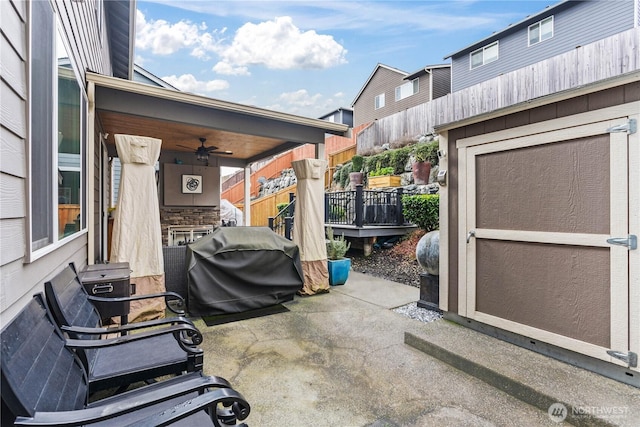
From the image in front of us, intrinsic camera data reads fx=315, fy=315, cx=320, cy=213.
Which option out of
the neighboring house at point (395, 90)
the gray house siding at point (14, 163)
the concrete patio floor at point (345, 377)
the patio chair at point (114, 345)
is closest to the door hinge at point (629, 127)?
the concrete patio floor at point (345, 377)

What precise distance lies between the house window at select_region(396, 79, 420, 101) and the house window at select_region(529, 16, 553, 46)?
568 cm

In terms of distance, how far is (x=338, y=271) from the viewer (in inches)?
219

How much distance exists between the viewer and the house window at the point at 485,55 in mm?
13602

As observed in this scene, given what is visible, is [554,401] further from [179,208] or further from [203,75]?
[203,75]

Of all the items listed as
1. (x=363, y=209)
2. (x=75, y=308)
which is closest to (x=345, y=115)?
(x=363, y=209)

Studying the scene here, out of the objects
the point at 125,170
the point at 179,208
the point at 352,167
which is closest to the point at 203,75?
the point at 352,167

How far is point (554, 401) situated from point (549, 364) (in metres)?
0.52

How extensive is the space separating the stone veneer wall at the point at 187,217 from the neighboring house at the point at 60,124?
2179 millimetres

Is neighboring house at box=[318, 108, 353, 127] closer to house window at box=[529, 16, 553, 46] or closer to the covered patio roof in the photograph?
house window at box=[529, 16, 553, 46]

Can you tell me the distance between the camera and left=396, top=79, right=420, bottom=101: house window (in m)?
17.3

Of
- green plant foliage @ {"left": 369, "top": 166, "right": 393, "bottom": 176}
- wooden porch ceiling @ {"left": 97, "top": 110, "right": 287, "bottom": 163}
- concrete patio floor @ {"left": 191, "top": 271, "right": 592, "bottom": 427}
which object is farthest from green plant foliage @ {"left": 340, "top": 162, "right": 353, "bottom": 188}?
concrete patio floor @ {"left": 191, "top": 271, "right": 592, "bottom": 427}

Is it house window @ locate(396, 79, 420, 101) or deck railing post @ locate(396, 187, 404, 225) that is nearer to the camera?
deck railing post @ locate(396, 187, 404, 225)

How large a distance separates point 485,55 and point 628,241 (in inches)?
580

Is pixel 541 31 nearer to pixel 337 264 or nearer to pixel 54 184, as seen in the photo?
pixel 337 264
